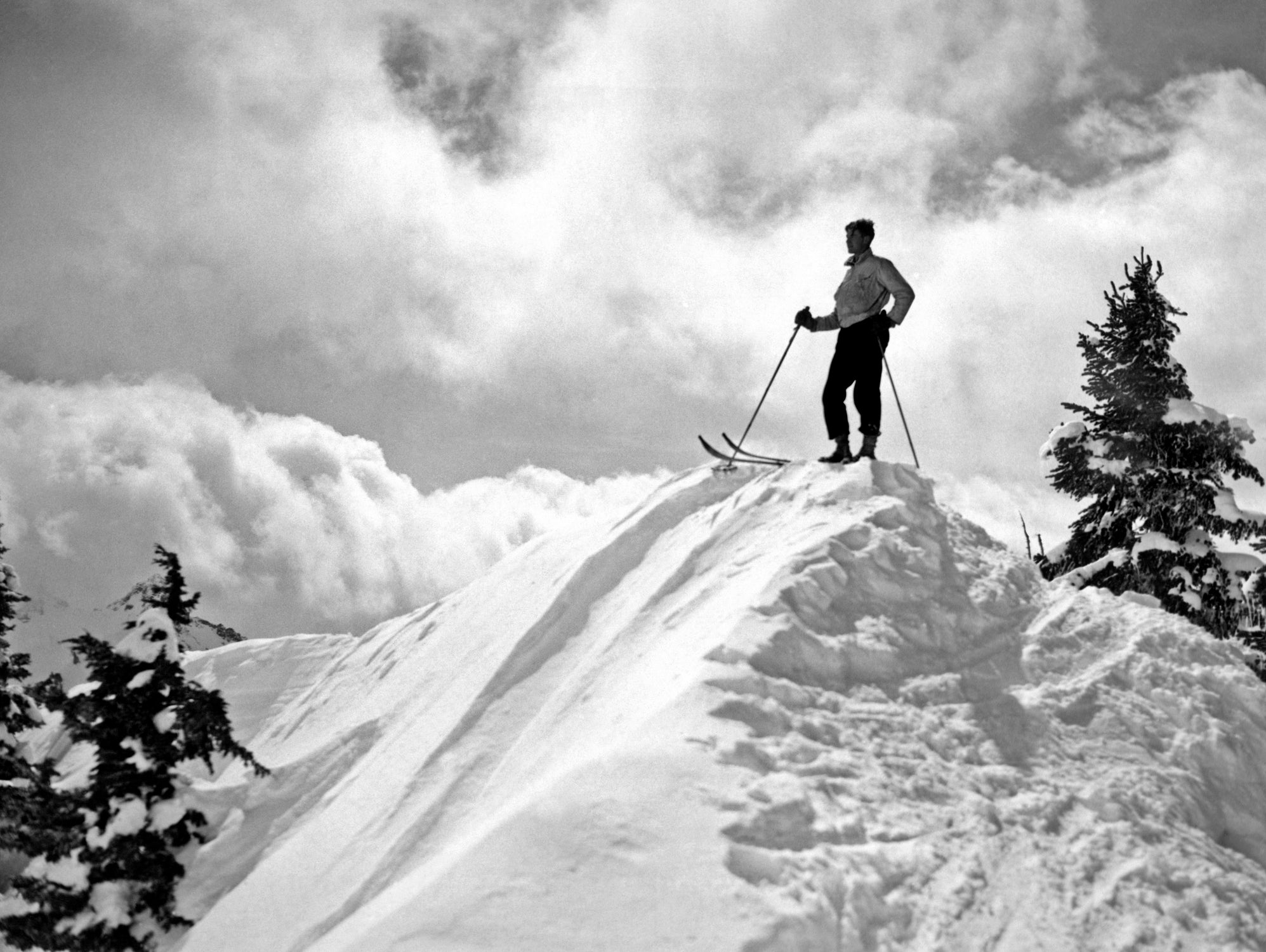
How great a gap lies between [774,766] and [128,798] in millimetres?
5676

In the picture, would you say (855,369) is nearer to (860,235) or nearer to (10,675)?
(860,235)

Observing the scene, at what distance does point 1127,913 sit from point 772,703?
2302 millimetres

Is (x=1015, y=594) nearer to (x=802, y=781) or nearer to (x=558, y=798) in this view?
(x=802, y=781)

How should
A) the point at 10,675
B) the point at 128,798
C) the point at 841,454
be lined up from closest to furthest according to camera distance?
the point at 128,798 → the point at 841,454 → the point at 10,675

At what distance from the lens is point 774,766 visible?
5176mm

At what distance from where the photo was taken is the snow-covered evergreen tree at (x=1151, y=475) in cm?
1578

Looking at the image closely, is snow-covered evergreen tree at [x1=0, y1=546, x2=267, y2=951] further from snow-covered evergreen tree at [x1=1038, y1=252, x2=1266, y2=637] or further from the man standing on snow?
snow-covered evergreen tree at [x1=1038, y1=252, x2=1266, y2=637]

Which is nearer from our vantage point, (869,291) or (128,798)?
(128,798)

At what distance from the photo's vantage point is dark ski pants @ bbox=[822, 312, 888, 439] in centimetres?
966

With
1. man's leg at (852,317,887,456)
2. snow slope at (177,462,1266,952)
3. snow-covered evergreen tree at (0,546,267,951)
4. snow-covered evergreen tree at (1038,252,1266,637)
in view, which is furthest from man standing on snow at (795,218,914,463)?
snow-covered evergreen tree at (1038,252,1266,637)

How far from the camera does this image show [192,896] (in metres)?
6.97

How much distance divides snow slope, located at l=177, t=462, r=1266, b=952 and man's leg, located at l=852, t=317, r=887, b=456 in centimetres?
114

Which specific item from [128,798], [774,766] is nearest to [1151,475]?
[774,766]

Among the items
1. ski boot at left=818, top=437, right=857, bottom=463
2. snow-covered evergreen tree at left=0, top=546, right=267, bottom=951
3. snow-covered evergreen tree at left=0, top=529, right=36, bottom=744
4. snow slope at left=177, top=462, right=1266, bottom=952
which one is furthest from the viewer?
snow-covered evergreen tree at left=0, top=529, right=36, bottom=744
